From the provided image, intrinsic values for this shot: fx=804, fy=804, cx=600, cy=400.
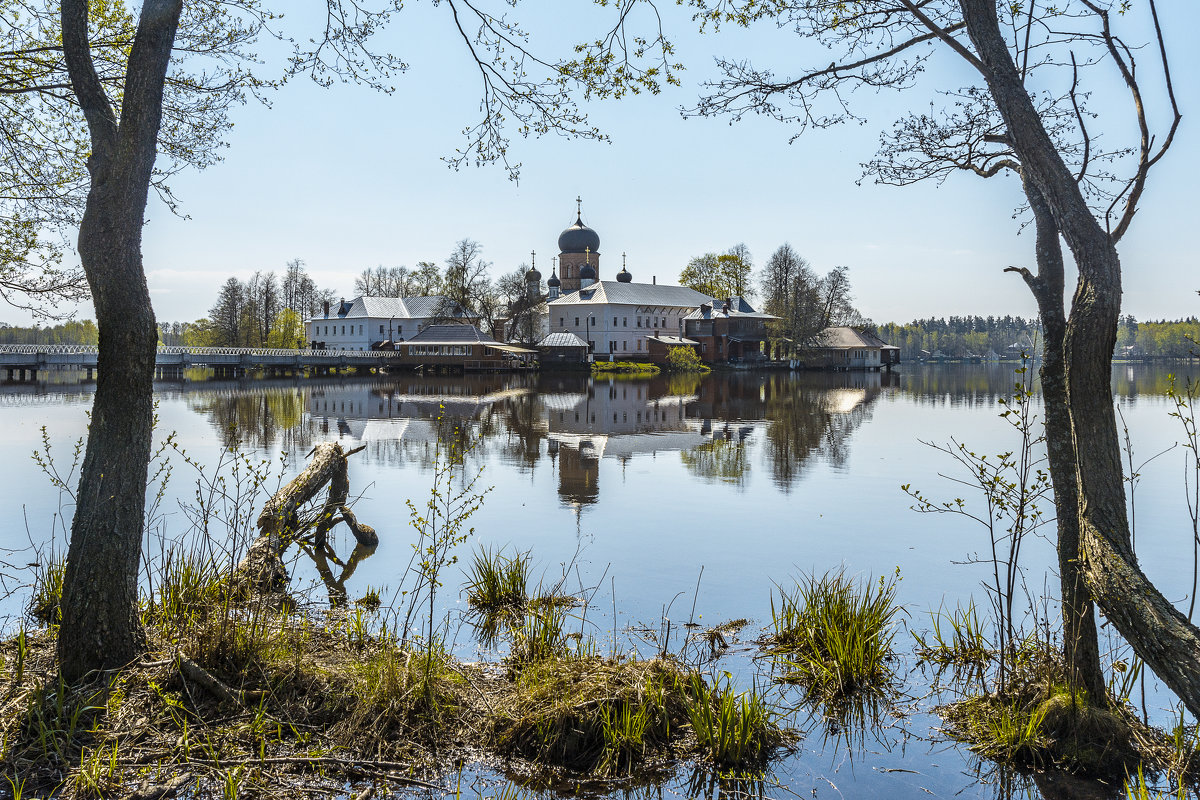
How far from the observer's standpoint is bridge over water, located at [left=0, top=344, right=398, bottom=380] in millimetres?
49594

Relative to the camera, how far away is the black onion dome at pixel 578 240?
8988cm

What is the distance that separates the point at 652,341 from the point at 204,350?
39304mm

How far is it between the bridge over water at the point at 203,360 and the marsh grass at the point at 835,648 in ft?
171

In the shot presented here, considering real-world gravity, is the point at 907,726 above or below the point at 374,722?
below

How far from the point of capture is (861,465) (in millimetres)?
15906

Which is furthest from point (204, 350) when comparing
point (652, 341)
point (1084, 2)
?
point (1084, 2)

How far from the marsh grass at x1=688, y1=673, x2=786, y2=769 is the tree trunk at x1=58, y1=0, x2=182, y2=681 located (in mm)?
3184

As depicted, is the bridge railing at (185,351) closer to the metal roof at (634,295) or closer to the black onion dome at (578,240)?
the metal roof at (634,295)

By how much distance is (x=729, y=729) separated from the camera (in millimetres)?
4352

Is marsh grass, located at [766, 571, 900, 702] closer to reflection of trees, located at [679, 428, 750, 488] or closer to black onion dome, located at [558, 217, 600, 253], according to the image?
reflection of trees, located at [679, 428, 750, 488]

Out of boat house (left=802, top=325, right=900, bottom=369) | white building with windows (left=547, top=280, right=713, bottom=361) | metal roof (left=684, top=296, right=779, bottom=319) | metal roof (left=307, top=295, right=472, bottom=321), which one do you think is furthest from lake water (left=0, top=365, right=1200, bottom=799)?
metal roof (left=307, top=295, right=472, bottom=321)

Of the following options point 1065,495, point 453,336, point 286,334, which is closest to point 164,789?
point 1065,495

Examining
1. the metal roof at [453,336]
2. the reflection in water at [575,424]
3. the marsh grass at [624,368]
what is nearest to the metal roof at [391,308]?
the metal roof at [453,336]

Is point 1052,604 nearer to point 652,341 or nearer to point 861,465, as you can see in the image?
point 861,465
